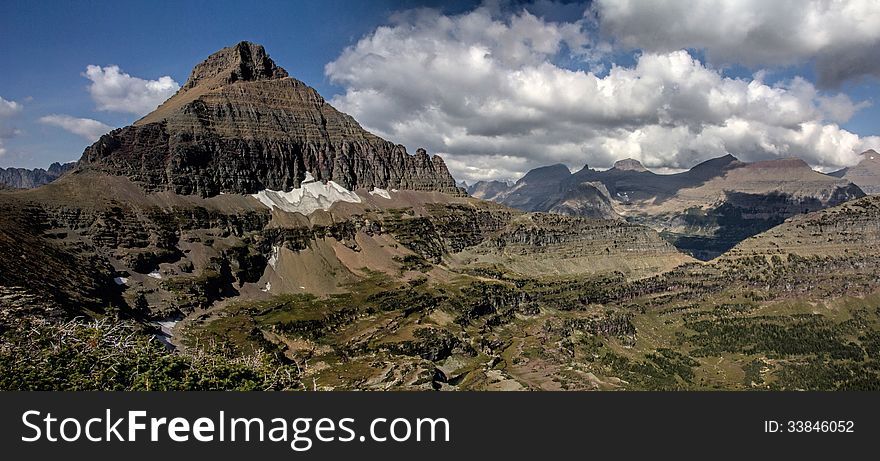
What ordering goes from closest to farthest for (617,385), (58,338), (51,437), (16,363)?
1. (51,437)
2. (16,363)
3. (58,338)
4. (617,385)

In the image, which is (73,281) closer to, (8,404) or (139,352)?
(139,352)

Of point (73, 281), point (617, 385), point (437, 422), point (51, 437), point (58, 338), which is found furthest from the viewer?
point (73, 281)

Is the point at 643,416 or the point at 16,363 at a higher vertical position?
the point at 16,363

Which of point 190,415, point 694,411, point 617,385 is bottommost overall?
point 617,385

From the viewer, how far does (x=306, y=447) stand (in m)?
34.8

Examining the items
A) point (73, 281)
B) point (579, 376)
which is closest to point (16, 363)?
point (579, 376)

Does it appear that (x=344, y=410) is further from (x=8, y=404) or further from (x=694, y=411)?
(x=694, y=411)

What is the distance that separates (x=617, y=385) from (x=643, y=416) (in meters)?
151

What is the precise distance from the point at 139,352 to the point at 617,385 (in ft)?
532

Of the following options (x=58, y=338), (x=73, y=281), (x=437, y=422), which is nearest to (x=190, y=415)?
(x=437, y=422)

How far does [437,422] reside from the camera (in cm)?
3606

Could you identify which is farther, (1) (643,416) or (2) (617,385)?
(2) (617,385)

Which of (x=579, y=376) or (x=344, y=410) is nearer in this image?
(x=344, y=410)

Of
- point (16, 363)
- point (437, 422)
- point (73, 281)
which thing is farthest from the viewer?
point (73, 281)
